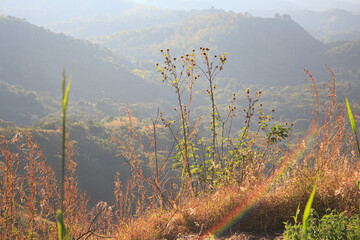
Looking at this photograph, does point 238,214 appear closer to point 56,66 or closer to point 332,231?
point 332,231

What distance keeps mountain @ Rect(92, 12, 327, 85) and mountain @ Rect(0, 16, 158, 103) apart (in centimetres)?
3704

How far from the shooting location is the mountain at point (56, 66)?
11050 centimetres

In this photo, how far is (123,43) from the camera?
629ft

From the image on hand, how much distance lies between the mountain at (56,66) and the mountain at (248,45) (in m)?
37.0

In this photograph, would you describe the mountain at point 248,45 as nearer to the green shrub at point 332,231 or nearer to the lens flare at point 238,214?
the lens flare at point 238,214

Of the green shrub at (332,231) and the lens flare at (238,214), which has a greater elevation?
the green shrub at (332,231)

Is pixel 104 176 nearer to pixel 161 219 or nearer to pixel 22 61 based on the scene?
pixel 161 219

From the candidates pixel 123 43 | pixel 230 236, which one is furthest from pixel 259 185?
pixel 123 43

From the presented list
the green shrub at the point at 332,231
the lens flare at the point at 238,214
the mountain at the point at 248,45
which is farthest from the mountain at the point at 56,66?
the green shrub at the point at 332,231

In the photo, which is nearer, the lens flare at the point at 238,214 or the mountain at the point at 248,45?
the lens flare at the point at 238,214

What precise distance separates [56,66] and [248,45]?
98.5 meters

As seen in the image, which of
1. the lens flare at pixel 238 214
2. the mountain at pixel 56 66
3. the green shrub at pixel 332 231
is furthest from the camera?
the mountain at pixel 56 66

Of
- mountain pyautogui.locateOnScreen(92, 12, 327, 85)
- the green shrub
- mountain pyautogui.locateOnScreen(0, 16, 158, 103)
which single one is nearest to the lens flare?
the green shrub

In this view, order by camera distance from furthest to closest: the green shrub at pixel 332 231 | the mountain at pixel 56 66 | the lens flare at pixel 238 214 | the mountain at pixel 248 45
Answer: the mountain at pixel 248 45 < the mountain at pixel 56 66 < the lens flare at pixel 238 214 < the green shrub at pixel 332 231
